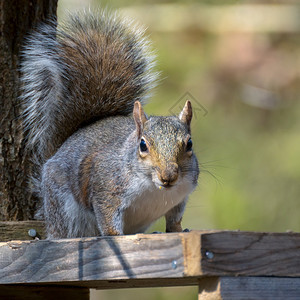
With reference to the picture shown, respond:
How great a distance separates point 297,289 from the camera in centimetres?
188

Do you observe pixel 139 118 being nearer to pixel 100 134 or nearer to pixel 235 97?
pixel 100 134

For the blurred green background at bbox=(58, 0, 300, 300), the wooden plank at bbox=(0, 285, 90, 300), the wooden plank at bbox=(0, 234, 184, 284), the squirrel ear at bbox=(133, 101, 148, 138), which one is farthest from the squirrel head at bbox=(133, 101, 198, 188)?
the blurred green background at bbox=(58, 0, 300, 300)

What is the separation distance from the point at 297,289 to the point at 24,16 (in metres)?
1.52

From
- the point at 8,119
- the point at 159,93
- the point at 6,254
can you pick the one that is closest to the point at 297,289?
the point at 6,254

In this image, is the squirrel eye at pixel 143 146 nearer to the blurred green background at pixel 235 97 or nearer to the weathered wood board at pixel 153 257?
the weathered wood board at pixel 153 257

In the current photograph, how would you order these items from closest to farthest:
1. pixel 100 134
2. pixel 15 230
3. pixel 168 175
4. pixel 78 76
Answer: pixel 168 175 < pixel 15 230 < pixel 100 134 < pixel 78 76

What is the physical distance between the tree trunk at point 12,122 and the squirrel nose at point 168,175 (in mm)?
818

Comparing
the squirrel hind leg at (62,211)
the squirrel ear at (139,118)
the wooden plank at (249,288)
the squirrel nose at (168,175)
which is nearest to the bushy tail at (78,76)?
the squirrel hind leg at (62,211)

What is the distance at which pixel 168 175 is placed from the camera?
214cm

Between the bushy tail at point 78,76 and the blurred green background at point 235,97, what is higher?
the bushy tail at point 78,76

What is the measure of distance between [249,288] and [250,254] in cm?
8

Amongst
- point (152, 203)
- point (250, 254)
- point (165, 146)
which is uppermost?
point (165, 146)

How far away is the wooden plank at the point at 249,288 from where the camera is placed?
70.9 inches

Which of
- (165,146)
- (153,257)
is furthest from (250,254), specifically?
(165,146)
